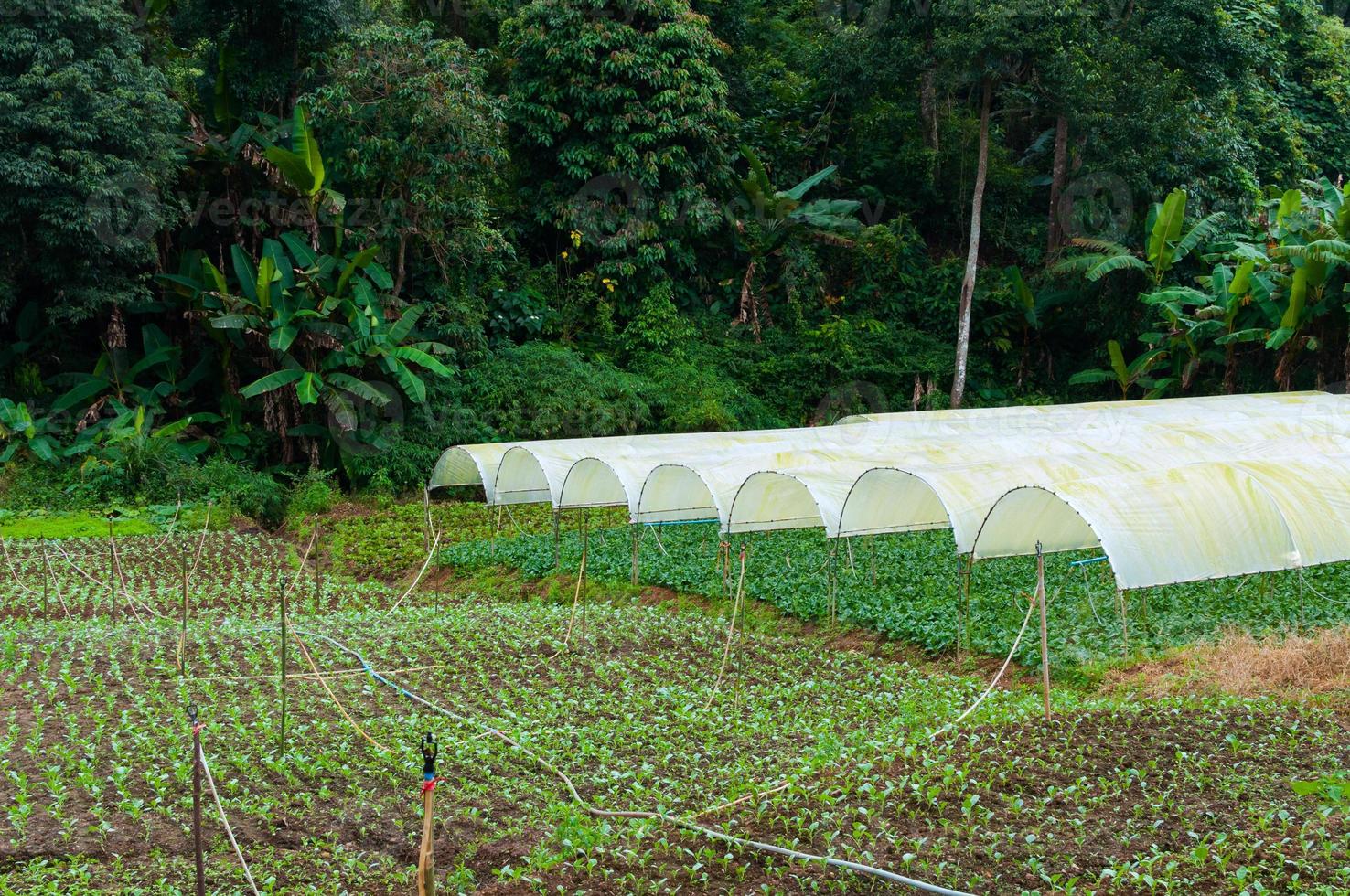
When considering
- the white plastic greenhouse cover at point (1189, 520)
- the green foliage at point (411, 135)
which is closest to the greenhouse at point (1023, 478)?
the white plastic greenhouse cover at point (1189, 520)

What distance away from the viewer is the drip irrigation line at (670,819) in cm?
540

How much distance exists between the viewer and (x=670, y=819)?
21.5 feet

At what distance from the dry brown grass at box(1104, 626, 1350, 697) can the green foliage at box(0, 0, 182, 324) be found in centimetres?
1566

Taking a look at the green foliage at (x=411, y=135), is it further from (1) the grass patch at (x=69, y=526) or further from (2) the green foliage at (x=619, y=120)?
(1) the grass patch at (x=69, y=526)

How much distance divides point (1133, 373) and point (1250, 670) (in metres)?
17.0

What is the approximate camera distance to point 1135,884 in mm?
5586

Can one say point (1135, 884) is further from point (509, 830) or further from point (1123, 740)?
point (509, 830)

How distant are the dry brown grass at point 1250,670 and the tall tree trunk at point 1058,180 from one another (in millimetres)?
18141

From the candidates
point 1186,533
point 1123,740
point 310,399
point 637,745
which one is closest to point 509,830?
A: point 637,745

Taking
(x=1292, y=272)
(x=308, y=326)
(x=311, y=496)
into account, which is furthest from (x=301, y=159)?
(x=1292, y=272)

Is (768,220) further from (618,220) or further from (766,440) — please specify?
(766,440)

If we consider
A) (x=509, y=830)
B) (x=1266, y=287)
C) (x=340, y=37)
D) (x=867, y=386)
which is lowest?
(x=509, y=830)

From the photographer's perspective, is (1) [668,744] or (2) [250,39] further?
(2) [250,39]

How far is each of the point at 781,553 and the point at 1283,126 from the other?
22083mm
